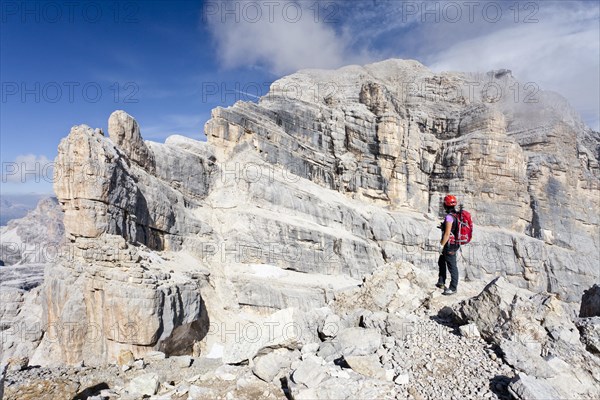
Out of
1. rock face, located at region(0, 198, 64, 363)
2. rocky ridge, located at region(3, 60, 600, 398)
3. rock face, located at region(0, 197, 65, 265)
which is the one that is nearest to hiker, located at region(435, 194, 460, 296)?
rocky ridge, located at region(3, 60, 600, 398)

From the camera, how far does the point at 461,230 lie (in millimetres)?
8586

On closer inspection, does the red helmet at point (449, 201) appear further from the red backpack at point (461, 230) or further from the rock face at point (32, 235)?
the rock face at point (32, 235)

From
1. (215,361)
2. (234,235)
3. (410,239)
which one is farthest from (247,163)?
(215,361)

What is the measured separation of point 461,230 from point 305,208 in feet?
91.6

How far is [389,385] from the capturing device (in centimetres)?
490

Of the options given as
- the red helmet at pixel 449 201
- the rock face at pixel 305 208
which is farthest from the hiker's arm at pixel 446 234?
the rock face at pixel 305 208

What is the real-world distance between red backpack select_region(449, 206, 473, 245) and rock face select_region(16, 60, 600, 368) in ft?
7.29

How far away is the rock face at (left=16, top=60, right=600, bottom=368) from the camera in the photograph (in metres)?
15.8

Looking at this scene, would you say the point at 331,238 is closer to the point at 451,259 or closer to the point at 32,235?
the point at 451,259

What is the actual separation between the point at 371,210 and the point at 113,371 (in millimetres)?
39948

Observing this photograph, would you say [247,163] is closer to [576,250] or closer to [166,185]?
[166,185]

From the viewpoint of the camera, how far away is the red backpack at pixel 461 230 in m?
8.55

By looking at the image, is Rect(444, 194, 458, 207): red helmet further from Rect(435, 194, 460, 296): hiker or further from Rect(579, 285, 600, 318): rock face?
Rect(579, 285, 600, 318): rock face

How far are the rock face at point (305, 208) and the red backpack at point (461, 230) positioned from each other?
2.22 metres
